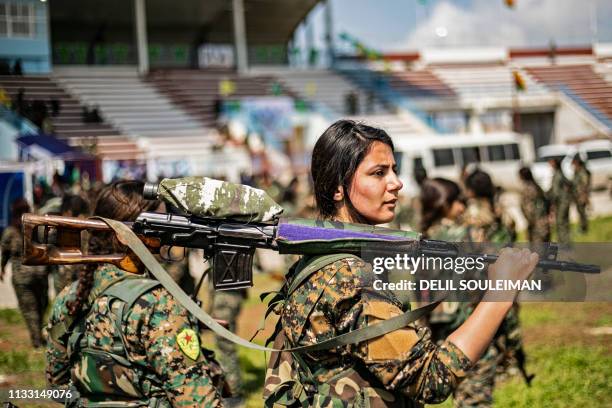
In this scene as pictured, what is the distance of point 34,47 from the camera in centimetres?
2873

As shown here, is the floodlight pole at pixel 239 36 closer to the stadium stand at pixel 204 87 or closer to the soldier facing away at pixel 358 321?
the stadium stand at pixel 204 87

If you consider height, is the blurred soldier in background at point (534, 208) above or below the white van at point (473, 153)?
below

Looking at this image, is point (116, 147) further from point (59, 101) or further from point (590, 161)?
point (590, 161)

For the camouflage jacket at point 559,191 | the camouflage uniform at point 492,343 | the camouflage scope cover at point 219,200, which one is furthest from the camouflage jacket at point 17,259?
the camouflage jacket at point 559,191

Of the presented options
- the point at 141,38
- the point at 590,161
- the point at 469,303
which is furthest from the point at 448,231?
the point at 141,38

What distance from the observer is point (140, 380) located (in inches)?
111

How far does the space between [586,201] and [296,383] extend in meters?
14.8

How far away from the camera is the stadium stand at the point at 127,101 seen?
29.1m

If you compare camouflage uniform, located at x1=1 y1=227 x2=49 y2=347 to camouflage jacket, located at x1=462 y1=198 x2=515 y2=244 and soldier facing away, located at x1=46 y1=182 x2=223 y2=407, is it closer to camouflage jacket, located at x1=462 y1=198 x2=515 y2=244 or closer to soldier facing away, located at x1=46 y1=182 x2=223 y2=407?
camouflage jacket, located at x1=462 y1=198 x2=515 y2=244

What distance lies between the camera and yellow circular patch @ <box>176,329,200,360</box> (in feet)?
9.00

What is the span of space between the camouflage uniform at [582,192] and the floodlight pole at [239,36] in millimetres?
21061

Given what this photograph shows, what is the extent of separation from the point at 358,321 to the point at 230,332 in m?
0.49

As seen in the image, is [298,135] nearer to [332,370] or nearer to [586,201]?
[586,201]

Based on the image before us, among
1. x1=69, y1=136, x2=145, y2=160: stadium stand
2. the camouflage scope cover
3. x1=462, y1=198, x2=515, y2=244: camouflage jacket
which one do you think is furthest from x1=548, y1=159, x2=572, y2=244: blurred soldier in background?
x1=69, y1=136, x2=145, y2=160: stadium stand
